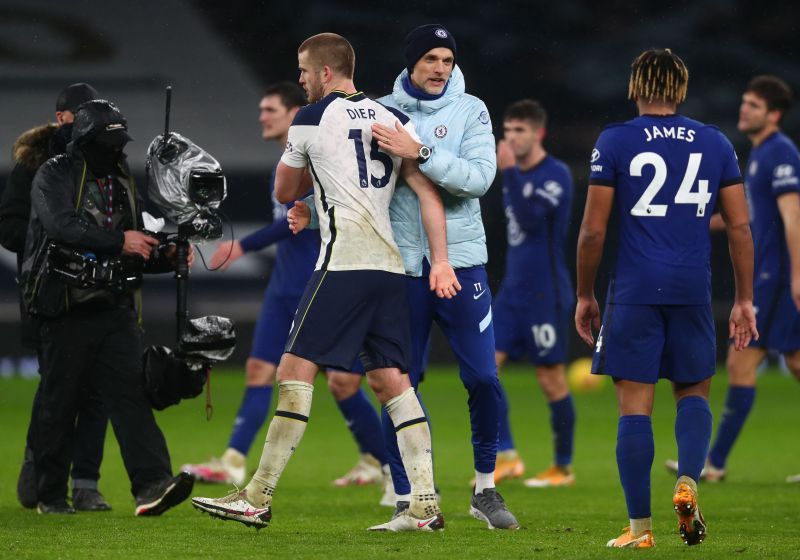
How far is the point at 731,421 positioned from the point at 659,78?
12.2 ft

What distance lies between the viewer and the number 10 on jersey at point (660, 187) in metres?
5.07

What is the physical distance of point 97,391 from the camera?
6414 mm

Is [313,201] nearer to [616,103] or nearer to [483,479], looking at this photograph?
[483,479]

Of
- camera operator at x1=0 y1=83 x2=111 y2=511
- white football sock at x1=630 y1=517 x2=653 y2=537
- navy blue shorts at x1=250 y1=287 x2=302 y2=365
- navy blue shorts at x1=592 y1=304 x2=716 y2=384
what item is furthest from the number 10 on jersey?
navy blue shorts at x1=250 y1=287 x2=302 y2=365

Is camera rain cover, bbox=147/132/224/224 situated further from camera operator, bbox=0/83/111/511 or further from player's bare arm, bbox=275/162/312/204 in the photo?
player's bare arm, bbox=275/162/312/204

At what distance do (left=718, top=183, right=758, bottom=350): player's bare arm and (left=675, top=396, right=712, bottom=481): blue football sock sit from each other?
387 millimetres

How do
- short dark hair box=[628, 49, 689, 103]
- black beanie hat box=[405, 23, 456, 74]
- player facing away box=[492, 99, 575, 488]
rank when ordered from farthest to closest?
player facing away box=[492, 99, 575, 488] < black beanie hat box=[405, 23, 456, 74] < short dark hair box=[628, 49, 689, 103]

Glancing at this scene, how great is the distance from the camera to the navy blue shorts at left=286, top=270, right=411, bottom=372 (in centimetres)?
522

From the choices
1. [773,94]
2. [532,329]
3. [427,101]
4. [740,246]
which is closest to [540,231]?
[532,329]

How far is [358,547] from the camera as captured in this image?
5.01 m

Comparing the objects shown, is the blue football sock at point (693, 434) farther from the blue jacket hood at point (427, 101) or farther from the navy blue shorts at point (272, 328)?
the navy blue shorts at point (272, 328)

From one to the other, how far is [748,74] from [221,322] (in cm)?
1396

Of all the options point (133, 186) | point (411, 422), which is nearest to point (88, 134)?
point (133, 186)

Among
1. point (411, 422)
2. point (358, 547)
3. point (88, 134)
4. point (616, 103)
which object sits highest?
point (616, 103)
